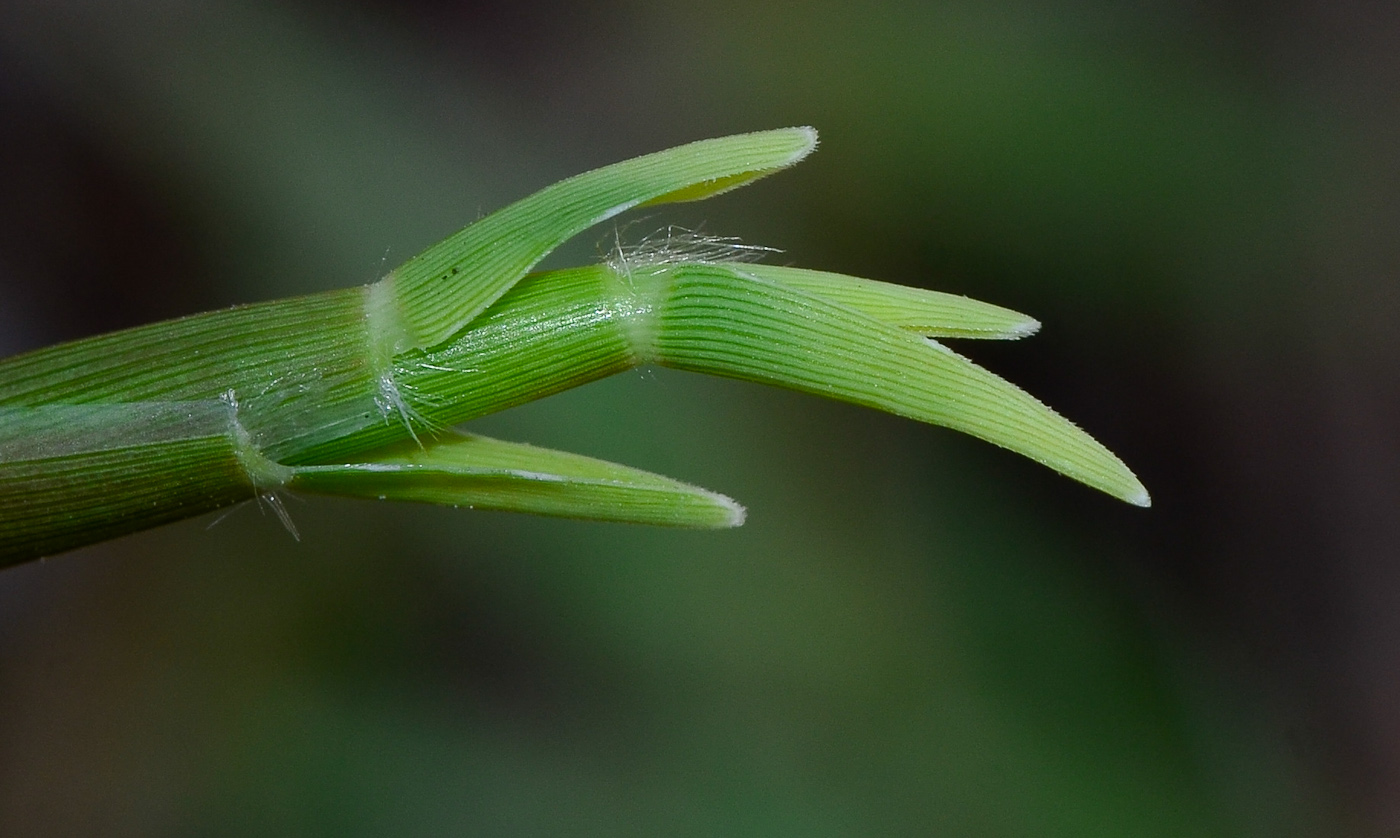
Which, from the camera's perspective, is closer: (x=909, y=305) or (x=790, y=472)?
(x=909, y=305)

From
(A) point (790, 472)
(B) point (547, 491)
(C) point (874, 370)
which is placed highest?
(A) point (790, 472)

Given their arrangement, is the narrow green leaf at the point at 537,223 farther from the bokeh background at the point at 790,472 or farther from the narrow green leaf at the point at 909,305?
the bokeh background at the point at 790,472

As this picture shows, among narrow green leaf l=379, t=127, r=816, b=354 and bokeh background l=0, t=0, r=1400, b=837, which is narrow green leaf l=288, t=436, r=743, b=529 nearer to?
narrow green leaf l=379, t=127, r=816, b=354

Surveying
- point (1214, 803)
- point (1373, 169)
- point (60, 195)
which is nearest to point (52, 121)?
point (60, 195)

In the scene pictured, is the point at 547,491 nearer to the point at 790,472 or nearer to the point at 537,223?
the point at 537,223

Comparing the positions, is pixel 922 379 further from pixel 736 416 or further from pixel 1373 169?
pixel 1373 169

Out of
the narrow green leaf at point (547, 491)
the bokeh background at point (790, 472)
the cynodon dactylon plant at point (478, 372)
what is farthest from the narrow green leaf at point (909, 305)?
the bokeh background at point (790, 472)

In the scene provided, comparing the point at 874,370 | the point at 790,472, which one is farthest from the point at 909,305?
the point at 790,472

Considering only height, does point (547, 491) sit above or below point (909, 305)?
below
